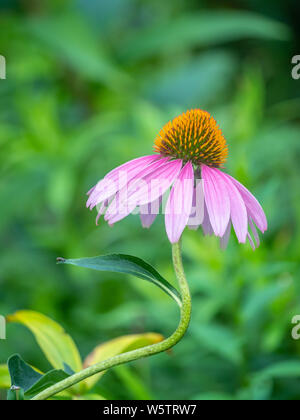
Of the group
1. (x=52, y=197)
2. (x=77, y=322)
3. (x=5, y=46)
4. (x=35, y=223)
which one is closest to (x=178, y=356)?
(x=77, y=322)

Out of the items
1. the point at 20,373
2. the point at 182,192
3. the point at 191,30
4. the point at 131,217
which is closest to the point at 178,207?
the point at 182,192

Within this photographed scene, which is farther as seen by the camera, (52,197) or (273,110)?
(273,110)

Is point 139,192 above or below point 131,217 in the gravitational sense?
below

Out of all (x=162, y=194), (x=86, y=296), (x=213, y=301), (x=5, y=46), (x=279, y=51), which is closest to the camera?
(x=162, y=194)

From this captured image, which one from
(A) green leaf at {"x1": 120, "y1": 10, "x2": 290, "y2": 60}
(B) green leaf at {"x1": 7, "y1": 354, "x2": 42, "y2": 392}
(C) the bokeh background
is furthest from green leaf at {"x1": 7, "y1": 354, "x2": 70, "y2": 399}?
(A) green leaf at {"x1": 120, "y1": 10, "x2": 290, "y2": 60}

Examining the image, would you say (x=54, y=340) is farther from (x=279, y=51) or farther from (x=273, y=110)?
(x=279, y=51)

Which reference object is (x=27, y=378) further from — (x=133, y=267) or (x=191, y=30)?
(x=191, y=30)

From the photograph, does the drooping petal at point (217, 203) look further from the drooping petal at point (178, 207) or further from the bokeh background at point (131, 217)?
the bokeh background at point (131, 217)

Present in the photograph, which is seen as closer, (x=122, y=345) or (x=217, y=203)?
(x=217, y=203)
